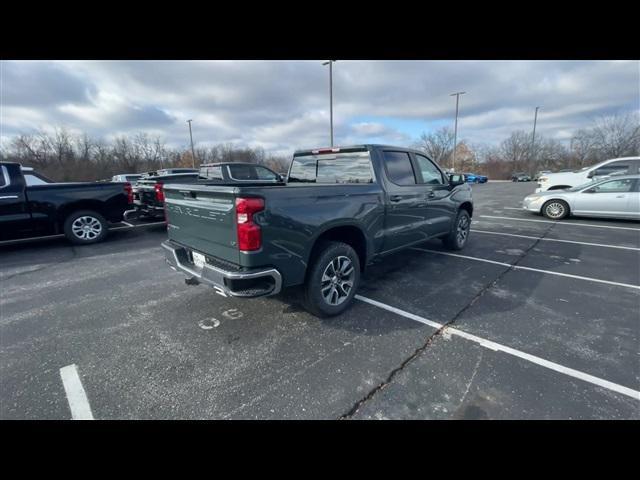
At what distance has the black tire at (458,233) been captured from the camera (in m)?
5.93

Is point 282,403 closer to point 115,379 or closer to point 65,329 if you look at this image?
point 115,379

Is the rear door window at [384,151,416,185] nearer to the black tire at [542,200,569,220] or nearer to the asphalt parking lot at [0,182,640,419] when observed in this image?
the asphalt parking lot at [0,182,640,419]

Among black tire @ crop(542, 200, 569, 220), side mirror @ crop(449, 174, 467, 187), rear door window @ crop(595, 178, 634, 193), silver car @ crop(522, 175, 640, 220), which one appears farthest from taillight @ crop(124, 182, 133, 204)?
rear door window @ crop(595, 178, 634, 193)

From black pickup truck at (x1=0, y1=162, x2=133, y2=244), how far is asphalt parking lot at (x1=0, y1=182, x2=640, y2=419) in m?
1.47

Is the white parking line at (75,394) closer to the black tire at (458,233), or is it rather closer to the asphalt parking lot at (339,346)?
the asphalt parking lot at (339,346)

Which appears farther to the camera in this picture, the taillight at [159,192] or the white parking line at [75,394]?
the taillight at [159,192]

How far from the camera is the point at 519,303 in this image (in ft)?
12.4

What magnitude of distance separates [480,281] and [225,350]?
3844mm

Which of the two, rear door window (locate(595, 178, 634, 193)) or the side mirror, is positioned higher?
the side mirror

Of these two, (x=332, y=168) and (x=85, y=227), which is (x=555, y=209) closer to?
(x=332, y=168)

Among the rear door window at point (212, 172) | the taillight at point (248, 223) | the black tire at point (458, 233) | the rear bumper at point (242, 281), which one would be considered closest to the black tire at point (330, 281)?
the rear bumper at point (242, 281)

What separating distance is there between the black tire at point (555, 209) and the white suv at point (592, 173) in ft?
6.29

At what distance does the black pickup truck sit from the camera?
602 cm
